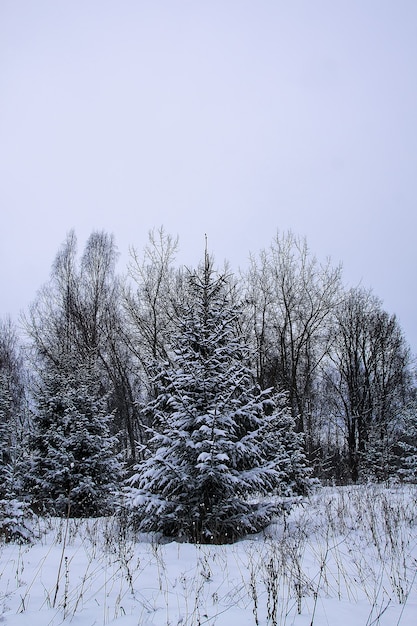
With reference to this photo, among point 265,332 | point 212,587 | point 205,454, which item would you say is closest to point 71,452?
point 205,454

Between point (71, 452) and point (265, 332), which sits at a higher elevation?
point (265, 332)

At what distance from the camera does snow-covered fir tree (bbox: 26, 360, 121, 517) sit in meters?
11.0

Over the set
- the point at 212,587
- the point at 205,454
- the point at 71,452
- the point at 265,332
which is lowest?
the point at 212,587

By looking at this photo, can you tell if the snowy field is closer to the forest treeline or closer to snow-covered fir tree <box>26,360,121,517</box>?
snow-covered fir tree <box>26,360,121,517</box>

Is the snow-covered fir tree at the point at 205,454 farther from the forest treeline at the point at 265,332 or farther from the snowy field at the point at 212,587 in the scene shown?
the forest treeline at the point at 265,332

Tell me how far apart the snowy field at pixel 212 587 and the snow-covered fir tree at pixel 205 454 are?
2.10 feet

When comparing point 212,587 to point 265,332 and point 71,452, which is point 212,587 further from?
point 265,332

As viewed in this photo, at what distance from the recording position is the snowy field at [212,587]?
320cm

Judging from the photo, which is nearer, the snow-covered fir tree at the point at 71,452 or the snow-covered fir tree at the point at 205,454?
the snow-covered fir tree at the point at 205,454

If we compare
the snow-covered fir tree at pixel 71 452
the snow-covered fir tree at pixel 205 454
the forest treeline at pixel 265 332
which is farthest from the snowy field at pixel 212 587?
the forest treeline at pixel 265 332

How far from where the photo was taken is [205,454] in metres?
6.32

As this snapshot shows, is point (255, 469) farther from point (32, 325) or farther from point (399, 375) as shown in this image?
point (399, 375)

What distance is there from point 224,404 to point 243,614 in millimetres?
3801

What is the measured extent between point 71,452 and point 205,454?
6.40 meters
